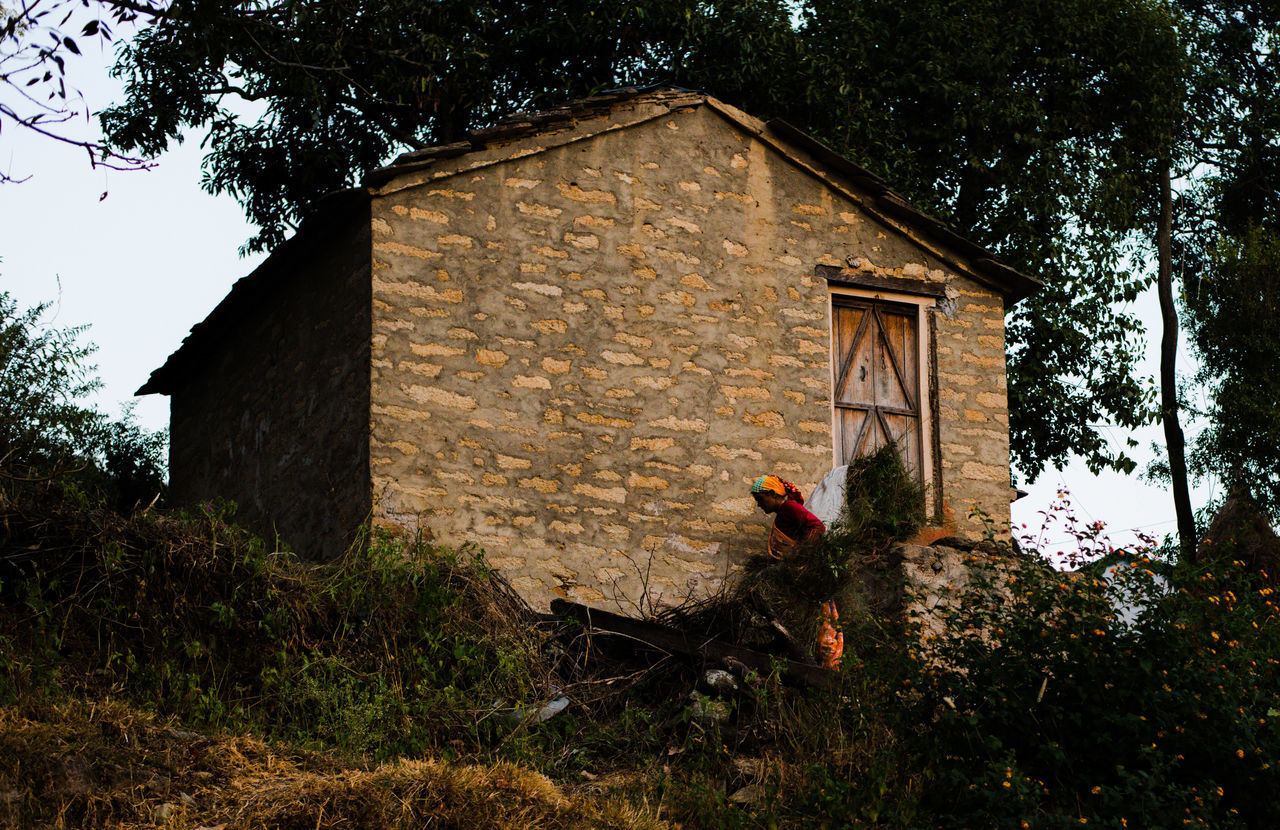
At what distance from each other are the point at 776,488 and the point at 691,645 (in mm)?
2151

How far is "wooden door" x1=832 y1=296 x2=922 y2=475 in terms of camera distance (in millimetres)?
11172

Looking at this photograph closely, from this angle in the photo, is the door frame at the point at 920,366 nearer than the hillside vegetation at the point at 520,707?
No

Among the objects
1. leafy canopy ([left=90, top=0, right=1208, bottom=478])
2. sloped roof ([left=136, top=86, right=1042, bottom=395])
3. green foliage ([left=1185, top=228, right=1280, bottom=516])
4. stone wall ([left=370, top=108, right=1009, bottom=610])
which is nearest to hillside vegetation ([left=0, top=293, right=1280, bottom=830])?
stone wall ([left=370, top=108, right=1009, bottom=610])

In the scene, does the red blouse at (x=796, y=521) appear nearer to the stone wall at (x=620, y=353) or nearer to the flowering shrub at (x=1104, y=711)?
the stone wall at (x=620, y=353)

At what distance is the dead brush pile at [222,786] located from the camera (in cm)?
614

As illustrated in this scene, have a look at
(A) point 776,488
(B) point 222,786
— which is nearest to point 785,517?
(A) point 776,488

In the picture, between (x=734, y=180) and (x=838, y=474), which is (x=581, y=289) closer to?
(x=734, y=180)

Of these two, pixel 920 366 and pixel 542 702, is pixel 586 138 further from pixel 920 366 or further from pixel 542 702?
pixel 542 702

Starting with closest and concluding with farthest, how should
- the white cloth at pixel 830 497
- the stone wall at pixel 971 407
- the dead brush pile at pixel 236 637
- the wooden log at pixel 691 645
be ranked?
the dead brush pile at pixel 236 637, the wooden log at pixel 691 645, the white cloth at pixel 830 497, the stone wall at pixel 971 407

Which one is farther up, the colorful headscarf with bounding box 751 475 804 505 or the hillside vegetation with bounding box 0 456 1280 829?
the colorful headscarf with bounding box 751 475 804 505

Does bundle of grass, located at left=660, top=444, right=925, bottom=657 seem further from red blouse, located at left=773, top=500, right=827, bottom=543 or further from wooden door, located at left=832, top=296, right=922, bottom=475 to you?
wooden door, located at left=832, top=296, right=922, bottom=475

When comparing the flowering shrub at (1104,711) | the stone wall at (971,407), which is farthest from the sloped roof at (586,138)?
the flowering shrub at (1104,711)

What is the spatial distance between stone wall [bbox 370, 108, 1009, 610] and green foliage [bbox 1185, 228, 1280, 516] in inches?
305

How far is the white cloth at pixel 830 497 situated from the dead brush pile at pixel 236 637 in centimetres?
302
